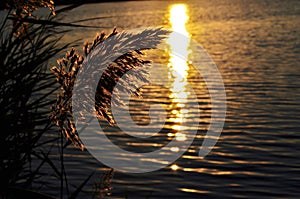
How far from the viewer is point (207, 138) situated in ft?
53.4

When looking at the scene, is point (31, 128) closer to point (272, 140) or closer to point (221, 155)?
point (221, 155)

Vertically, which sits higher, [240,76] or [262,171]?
[240,76]

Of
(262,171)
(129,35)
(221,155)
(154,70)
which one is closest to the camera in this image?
(129,35)

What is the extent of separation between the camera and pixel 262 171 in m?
12.9

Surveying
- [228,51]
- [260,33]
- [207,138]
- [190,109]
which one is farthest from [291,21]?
[207,138]

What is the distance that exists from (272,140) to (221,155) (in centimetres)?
185

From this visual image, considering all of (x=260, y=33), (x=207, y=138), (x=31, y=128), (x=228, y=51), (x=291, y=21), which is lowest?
(x=31, y=128)

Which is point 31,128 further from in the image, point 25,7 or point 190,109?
point 190,109

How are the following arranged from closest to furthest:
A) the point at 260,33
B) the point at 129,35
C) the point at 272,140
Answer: the point at 129,35 < the point at 272,140 < the point at 260,33

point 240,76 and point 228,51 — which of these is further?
point 228,51

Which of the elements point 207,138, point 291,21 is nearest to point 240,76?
point 207,138

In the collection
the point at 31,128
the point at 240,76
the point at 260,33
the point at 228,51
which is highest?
the point at 260,33

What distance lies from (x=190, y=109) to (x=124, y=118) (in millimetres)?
2861

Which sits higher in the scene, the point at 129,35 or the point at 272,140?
the point at 272,140
